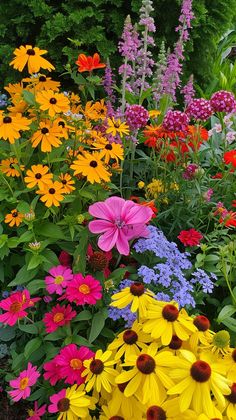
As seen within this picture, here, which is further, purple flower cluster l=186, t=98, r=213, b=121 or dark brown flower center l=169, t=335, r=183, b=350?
purple flower cluster l=186, t=98, r=213, b=121

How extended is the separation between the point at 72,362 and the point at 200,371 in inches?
17.6

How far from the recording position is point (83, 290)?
144cm

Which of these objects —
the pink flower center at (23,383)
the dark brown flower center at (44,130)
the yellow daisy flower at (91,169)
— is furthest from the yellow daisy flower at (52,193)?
the pink flower center at (23,383)

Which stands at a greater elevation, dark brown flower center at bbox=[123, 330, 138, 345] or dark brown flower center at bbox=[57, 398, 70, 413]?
dark brown flower center at bbox=[123, 330, 138, 345]

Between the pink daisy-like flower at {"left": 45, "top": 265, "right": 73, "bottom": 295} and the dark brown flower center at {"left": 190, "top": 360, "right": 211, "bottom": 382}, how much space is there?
54 cm

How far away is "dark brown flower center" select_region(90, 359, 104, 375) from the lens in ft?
3.85

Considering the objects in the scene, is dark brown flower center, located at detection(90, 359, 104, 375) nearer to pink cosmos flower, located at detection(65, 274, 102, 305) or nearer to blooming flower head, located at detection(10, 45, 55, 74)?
pink cosmos flower, located at detection(65, 274, 102, 305)

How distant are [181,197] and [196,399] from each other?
1138 mm

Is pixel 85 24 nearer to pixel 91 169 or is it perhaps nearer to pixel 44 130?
pixel 44 130

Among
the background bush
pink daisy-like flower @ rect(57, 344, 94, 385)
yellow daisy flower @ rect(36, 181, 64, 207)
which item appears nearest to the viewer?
pink daisy-like flower @ rect(57, 344, 94, 385)

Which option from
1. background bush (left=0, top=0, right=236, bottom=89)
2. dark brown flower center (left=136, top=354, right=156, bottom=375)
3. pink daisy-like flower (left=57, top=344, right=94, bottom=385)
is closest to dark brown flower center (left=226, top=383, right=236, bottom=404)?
dark brown flower center (left=136, top=354, right=156, bottom=375)

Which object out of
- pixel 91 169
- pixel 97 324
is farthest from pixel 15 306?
pixel 91 169

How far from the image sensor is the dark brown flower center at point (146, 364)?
3.54 feet

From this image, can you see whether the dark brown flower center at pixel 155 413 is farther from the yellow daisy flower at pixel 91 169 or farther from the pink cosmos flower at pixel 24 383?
the yellow daisy flower at pixel 91 169
